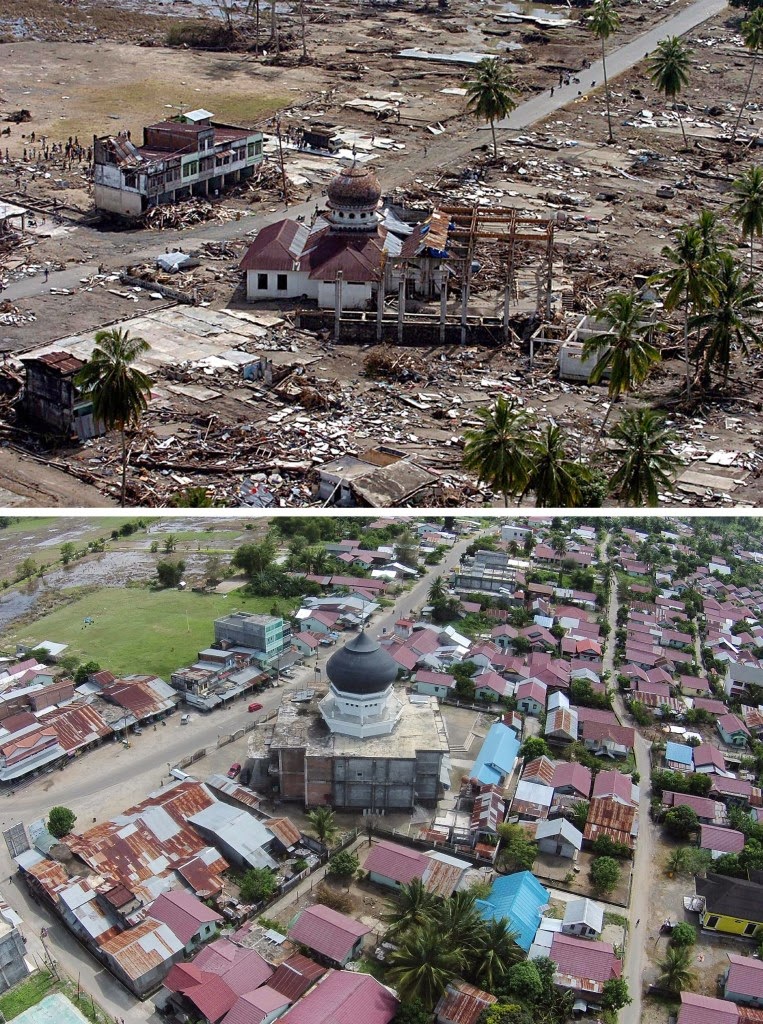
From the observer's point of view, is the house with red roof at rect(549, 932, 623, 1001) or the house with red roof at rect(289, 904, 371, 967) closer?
the house with red roof at rect(549, 932, 623, 1001)

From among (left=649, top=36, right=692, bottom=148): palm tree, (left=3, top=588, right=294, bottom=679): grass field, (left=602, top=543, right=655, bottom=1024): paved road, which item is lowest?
(left=602, top=543, right=655, bottom=1024): paved road

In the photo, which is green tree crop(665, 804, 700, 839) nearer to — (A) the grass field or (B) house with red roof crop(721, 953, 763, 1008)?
(B) house with red roof crop(721, 953, 763, 1008)

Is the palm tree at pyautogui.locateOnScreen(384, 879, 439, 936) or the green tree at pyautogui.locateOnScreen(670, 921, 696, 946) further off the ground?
the palm tree at pyautogui.locateOnScreen(384, 879, 439, 936)

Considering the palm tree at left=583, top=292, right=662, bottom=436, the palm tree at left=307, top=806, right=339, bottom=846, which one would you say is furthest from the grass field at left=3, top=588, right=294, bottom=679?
the palm tree at left=583, top=292, right=662, bottom=436

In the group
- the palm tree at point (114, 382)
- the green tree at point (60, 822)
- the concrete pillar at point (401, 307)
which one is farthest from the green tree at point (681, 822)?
the concrete pillar at point (401, 307)

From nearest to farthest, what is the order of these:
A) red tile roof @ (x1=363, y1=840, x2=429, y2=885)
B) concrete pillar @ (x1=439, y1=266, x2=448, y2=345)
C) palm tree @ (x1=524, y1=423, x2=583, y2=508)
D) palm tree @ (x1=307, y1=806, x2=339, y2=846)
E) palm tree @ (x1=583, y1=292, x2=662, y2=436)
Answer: red tile roof @ (x1=363, y1=840, x2=429, y2=885)
palm tree @ (x1=307, y1=806, x2=339, y2=846)
palm tree @ (x1=524, y1=423, x2=583, y2=508)
palm tree @ (x1=583, y1=292, x2=662, y2=436)
concrete pillar @ (x1=439, y1=266, x2=448, y2=345)

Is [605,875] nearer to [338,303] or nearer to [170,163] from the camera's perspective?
[338,303]
